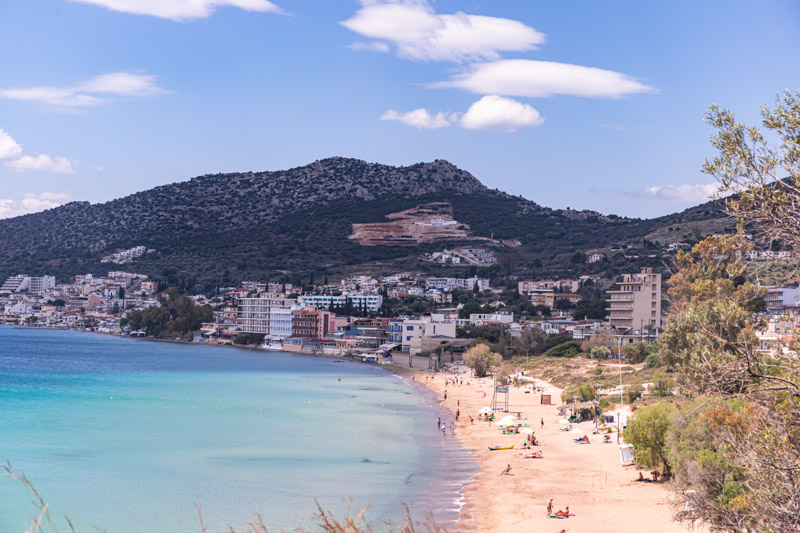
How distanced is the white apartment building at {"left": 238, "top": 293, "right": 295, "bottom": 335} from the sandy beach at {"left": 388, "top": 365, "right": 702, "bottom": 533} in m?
93.7

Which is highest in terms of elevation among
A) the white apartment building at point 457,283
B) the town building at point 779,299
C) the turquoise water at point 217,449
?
the white apartment building at point 457,283

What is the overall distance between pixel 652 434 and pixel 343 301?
4221 inches

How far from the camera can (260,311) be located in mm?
136000

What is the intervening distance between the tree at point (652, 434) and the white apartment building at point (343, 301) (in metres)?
103

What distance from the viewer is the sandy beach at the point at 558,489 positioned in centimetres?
2206

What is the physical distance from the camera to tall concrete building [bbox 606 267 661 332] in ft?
270

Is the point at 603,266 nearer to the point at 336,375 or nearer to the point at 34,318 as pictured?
the point at 336,375

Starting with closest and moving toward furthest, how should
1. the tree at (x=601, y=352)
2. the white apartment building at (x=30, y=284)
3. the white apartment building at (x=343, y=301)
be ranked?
the tree at (x=601, y=352), the white apartment building at (x=343, y=301), the white apartment building at (x=30, y=284)

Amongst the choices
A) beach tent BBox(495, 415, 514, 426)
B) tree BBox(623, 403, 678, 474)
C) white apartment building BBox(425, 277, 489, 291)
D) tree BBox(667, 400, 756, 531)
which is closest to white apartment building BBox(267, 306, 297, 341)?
white apartment building BBox(425, 277, 489, 291)

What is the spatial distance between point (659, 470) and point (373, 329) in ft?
287

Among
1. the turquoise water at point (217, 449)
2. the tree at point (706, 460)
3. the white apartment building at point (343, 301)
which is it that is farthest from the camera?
the white apartment building at point (343, 301)

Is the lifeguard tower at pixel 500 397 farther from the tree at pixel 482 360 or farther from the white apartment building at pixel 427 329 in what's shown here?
the white apartment building at pixel 427 329

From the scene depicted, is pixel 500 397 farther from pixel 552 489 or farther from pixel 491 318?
pixel 491 318

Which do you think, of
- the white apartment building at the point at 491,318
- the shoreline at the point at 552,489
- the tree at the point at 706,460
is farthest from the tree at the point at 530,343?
the tree at the point at 706,460
